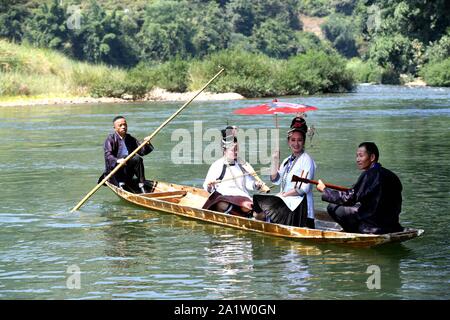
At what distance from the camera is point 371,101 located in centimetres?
4519

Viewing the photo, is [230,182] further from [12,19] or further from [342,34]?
[342,34]

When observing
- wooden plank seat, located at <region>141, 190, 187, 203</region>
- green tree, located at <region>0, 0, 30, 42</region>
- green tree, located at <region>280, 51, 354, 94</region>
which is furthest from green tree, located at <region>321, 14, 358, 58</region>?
wooden plank seat, located at <region>141, 190, 187, 203</region>

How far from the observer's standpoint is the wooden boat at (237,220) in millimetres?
10750

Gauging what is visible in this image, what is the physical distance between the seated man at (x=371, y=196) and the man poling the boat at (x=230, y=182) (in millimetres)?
1858

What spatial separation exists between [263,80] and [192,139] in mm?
26782

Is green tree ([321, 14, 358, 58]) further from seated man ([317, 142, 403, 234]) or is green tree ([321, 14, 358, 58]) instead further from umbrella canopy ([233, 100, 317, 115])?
seated man ([317, 142, 403, 234])

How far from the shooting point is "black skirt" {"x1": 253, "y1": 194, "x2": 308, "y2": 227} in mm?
11453

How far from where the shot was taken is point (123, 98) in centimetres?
5256

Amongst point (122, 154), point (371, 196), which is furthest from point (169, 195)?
point (371, 196)

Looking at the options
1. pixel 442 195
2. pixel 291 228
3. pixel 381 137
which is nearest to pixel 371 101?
pixel 381 137
